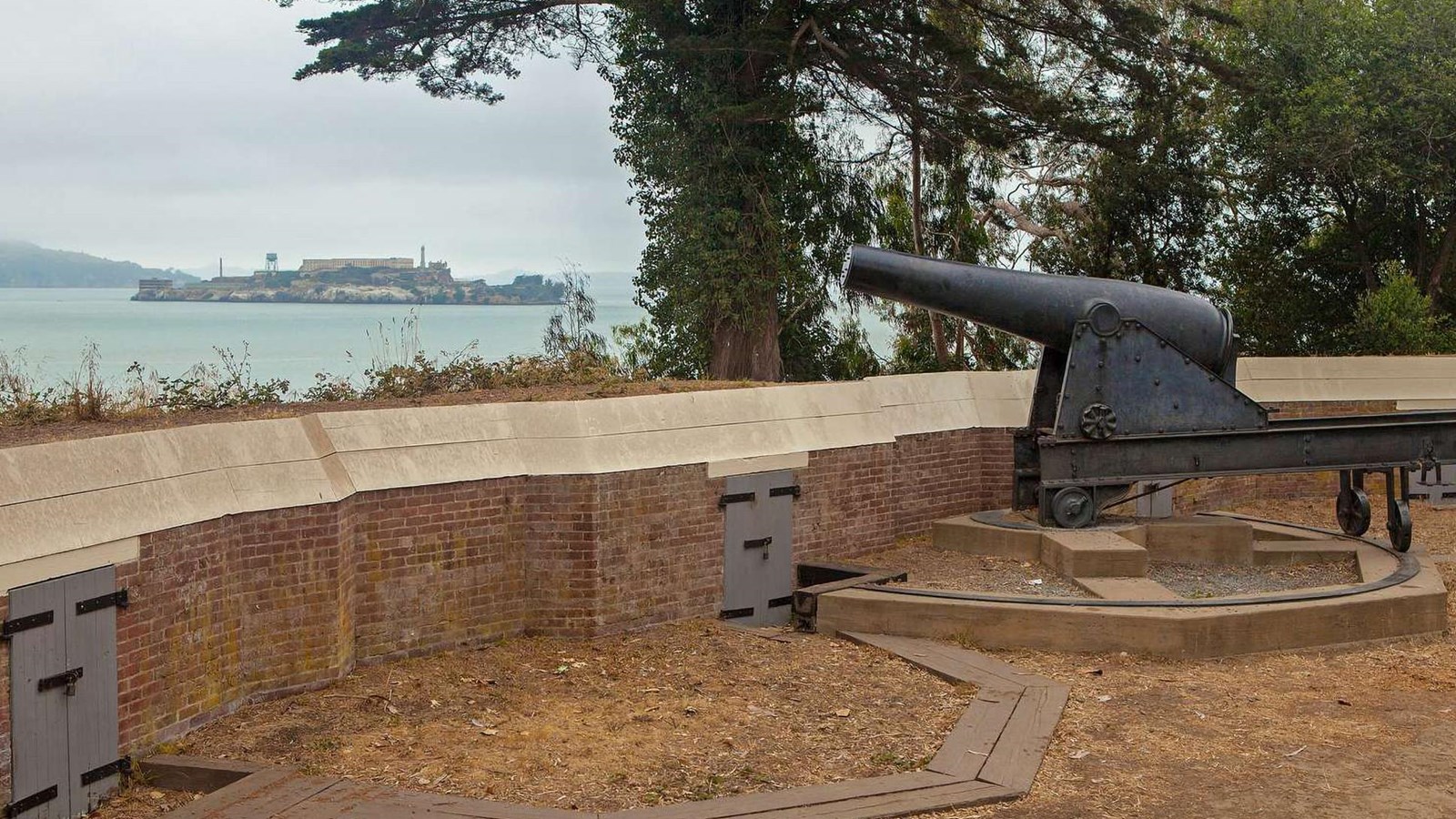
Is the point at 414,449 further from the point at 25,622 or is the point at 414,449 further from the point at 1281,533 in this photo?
the point at 1281,533

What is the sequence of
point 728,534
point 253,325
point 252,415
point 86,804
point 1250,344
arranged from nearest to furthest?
1. point 86,804
2. point 728,534
3. point 252,415
4. point 1250,344
5. point 253,325

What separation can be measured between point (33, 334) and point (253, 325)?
26382 mm

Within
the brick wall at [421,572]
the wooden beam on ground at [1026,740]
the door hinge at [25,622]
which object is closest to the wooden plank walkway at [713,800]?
the wooden beam on ground at [1026,740]

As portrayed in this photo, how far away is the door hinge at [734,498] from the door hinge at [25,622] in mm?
4426

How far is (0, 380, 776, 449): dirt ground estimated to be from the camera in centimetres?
954

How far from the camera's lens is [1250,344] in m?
21.5

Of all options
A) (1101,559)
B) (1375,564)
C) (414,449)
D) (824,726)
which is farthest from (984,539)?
(414,449)

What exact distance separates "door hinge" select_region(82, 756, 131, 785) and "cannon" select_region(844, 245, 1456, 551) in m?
5.88

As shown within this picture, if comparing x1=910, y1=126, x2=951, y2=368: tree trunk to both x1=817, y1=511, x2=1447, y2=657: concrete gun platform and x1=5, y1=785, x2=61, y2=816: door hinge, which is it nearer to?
x1=817, y1=511, x2=1447, y2=657: concrete gun platform

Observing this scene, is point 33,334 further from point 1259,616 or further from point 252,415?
point 1259,616

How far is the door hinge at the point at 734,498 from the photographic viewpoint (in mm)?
9172

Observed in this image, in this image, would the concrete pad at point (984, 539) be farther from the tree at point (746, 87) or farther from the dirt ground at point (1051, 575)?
the tree at point (746, 87)

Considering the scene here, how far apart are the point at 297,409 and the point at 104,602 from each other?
552cm

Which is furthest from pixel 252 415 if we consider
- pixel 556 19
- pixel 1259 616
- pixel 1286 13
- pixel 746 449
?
pixel 1286 13
